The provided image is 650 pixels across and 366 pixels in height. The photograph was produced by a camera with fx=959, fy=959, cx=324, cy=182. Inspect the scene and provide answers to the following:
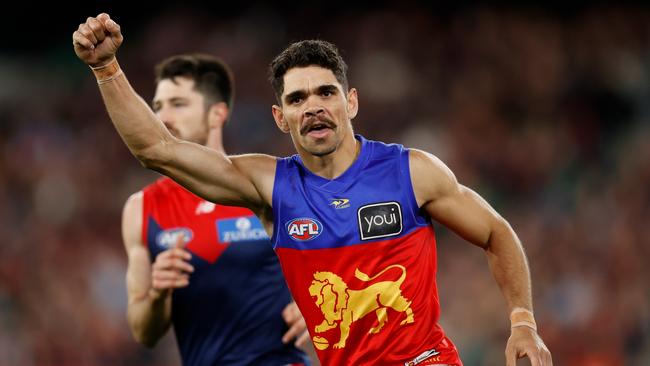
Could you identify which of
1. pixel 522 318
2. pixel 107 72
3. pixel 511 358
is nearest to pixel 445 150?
pixel 522 318

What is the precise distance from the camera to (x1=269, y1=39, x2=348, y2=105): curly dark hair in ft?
13.9

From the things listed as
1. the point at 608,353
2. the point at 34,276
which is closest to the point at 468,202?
the point at 608,353

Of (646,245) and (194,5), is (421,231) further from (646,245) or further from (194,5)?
(194,5)

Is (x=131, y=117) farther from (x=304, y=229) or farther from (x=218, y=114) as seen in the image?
(x=218, y=114)

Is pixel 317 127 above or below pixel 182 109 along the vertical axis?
below

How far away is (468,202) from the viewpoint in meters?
4.13

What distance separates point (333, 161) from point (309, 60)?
46 cm

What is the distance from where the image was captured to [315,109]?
13.5ft

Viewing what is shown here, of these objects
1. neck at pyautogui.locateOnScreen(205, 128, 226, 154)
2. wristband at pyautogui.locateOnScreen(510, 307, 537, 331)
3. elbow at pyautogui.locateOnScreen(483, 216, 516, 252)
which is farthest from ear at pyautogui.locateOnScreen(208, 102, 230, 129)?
wristband at pyautogui.locateOnScreen(510, 307, 537, 331)

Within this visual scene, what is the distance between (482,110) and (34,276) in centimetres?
606

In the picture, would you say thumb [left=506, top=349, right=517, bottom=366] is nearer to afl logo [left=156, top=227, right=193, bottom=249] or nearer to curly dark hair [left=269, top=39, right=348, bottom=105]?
curly dark hair [left=269, top=39, right=348, bottom=105]

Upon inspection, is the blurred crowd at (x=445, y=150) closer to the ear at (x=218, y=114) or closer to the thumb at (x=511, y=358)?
the ear at (x=218, y=114)

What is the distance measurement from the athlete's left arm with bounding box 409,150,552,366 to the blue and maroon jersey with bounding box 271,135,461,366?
2.7 inches

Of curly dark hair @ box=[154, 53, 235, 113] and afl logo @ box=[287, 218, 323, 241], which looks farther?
curly dark hair @ box=[154, 53, 235, 113]
